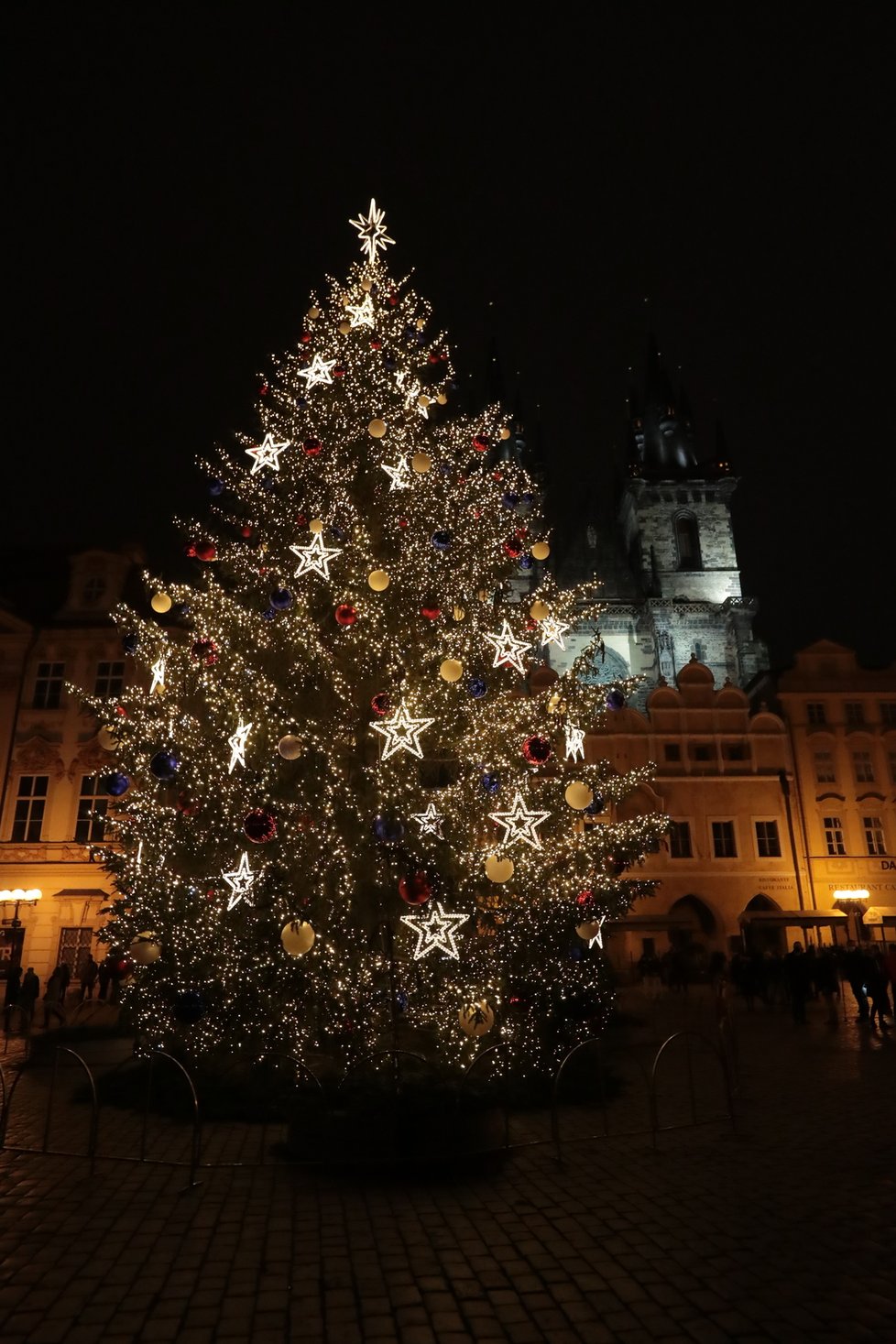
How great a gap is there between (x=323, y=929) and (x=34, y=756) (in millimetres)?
20713

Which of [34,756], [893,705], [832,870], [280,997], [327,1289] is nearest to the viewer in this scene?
[327,1289]

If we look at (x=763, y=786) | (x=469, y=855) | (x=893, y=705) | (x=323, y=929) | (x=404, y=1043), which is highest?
(x=893, y=705)

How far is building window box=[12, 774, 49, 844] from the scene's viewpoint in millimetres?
25828

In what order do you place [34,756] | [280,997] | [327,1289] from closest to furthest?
[327,1289] < [280,997] < [34,756]

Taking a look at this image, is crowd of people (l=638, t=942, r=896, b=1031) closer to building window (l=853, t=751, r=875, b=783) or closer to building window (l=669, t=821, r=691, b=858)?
building window (l=669, t=821, r=691, b=858)

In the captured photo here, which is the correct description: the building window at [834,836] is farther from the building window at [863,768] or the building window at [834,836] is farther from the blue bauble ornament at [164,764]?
the blue bauble ornament at [164,764]

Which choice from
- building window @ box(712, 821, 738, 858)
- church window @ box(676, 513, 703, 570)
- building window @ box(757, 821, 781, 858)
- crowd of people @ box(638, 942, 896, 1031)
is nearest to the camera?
crowd of people @ box(638, 942, 896, 1031)

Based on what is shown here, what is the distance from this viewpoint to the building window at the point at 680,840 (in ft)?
96.6

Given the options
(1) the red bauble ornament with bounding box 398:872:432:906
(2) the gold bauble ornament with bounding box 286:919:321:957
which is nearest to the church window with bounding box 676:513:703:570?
(1) the red bauble ornament with bounding box 398:872:432:906

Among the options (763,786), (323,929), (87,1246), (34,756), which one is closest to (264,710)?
(323,929)

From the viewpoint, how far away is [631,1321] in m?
4.37

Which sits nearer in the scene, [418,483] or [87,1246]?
[87,1246]

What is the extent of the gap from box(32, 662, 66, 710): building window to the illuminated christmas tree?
1711 centimetres

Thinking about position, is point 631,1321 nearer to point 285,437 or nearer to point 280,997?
point 280,997
